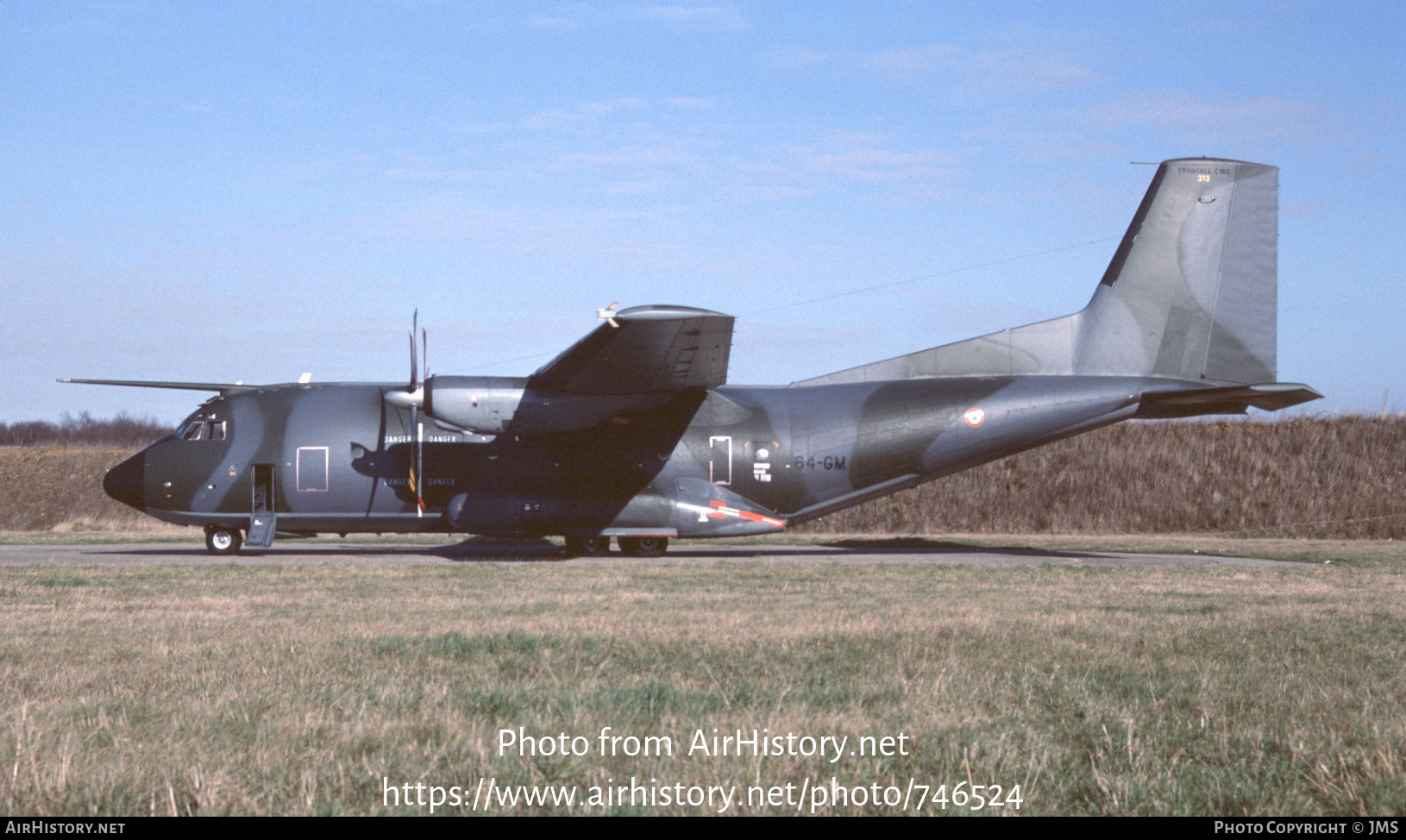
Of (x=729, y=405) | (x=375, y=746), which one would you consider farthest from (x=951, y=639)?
(x=729, y=405)

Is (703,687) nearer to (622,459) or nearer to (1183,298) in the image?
(622,459)

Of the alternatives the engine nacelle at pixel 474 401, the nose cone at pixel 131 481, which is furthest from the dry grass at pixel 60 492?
the engine nacelle at pixel 474 401

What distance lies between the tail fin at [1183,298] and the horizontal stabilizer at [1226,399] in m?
0.40

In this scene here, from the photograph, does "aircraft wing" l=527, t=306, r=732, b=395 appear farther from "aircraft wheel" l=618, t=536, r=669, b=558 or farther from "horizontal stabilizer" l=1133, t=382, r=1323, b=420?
"horizontal stabilizer" l=1133, t=382, r=1323, b=420

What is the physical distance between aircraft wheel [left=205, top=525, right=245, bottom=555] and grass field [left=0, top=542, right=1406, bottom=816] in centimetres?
868

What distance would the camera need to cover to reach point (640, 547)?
872 inches

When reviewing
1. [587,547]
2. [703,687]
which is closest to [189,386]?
[587,547]

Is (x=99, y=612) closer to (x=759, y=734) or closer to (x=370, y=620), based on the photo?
(x=370, y=620)

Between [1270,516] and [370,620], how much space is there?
28.3 metres

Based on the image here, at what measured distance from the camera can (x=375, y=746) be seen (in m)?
5.28

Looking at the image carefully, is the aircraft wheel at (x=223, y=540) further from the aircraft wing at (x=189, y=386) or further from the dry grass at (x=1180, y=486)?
the dry grass at (x=1180, y=486)

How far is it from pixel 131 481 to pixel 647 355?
36.6 feet

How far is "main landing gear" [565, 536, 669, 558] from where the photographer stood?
21.8m

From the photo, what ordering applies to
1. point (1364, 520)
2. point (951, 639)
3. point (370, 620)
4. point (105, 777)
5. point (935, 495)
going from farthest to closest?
1. point (935, 495)
2. point (1364, 520)
3. point (370, 620)
4. point (951, 639)
5. point (105, 777)
